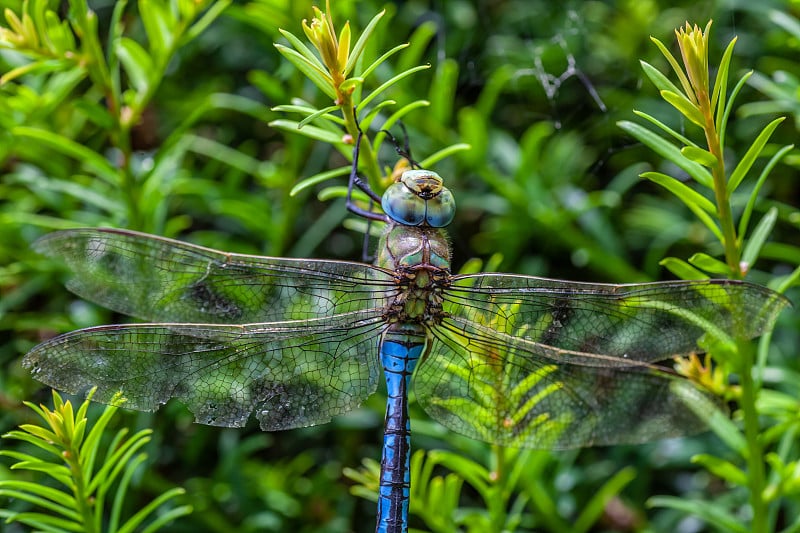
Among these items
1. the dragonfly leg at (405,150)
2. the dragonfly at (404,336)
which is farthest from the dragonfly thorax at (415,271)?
the dragonfly leg at (405,150)

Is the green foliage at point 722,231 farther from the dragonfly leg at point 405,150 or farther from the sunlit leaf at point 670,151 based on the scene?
the dragonfly leg at point 405,150

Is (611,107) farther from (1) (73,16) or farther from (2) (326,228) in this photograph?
(1) (73,16)

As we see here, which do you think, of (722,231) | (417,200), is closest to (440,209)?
(417,200)

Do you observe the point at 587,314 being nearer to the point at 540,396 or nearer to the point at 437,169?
the point at 540,396

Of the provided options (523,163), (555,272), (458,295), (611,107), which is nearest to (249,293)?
(458,295)

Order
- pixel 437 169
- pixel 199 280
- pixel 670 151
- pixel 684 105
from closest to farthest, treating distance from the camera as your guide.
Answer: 1. pixel 684 105
2. pixel 670 151
3. pixel 199 280
4. pixel 437 169

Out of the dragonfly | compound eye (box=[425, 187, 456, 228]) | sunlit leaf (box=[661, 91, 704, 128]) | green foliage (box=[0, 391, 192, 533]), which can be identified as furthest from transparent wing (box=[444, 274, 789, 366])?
green foliage (box=[0, 391, 192, 533])
